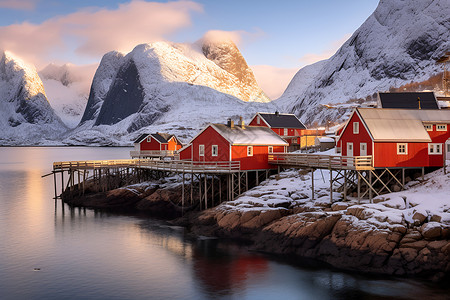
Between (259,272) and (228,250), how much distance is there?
16.6 ft

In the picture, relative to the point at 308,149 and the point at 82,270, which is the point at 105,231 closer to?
the point at 82,270

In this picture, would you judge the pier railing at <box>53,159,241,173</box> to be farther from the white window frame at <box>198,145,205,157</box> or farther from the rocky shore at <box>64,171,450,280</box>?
the rocky shore at <box>64,171,450,280</box>

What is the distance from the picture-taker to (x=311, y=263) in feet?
101

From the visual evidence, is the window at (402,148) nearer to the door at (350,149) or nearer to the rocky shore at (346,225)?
the rocky shore at (346,225)

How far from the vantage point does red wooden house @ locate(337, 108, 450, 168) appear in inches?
1470

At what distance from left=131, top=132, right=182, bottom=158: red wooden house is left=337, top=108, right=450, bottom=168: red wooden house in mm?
41059

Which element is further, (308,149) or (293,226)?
(308,149)

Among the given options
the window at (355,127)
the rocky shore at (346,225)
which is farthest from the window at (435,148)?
the window at (355,127)

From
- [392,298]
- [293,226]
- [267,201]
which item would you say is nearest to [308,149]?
[267,201]

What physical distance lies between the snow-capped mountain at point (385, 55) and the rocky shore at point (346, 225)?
98239 mm

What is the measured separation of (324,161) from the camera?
129 ft

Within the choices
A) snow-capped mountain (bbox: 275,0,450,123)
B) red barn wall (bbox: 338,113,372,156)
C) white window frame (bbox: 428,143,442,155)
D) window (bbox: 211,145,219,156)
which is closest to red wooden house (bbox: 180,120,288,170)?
window (bbox: 211,145,219,156)

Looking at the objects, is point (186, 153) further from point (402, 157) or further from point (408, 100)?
point (408, 100)

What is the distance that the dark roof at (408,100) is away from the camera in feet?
193
